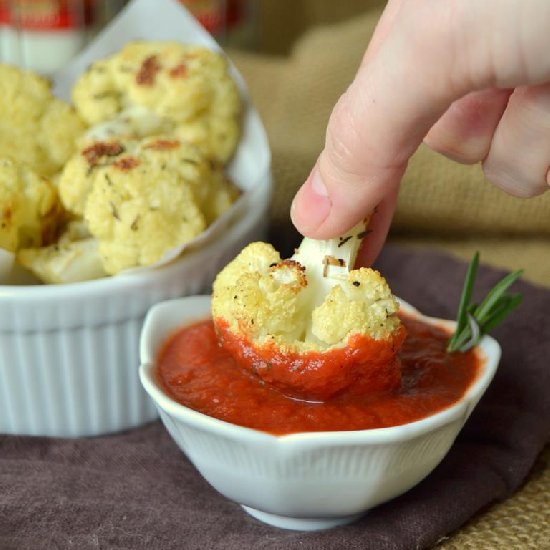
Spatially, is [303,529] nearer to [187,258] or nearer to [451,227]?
[187,258]

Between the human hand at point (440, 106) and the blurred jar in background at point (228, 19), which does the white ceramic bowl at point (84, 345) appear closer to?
the human hand at point (440, 106)

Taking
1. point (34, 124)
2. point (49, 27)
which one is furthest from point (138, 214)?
point (49, 27)

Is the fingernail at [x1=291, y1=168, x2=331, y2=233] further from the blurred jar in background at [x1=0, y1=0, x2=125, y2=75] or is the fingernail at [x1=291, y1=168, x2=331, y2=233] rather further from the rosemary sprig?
the blurred jar in background at [x1=0, y1=0, x2=125, y2=75]

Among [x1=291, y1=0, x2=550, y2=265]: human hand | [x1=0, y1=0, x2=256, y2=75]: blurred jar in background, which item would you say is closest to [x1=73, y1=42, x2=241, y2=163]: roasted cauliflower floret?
[x1=291, y1=0, x2=550, y2=265]: human hand

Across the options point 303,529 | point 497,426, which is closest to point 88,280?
point 303,529

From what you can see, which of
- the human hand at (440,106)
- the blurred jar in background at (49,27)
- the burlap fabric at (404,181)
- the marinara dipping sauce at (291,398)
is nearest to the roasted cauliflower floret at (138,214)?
the marinara dipping sauce at (291,398)
